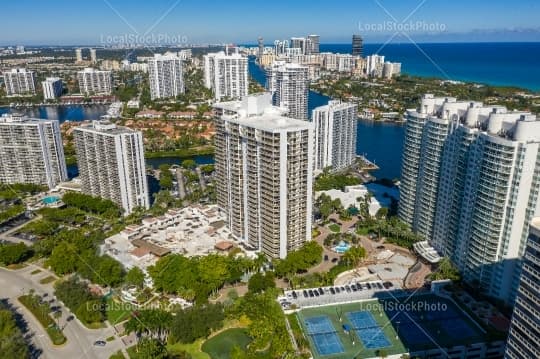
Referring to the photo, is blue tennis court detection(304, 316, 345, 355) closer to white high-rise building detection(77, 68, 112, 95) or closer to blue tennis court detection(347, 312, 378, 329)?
blue tennis court detection(347, 312, 378, 329)

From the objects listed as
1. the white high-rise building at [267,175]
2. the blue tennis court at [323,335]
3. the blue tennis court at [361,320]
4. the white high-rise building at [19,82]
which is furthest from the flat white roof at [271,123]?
the white high-rise building at [19,82]

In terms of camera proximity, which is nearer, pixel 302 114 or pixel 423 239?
pixel 423 239

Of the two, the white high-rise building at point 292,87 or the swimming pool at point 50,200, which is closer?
the swimming pool at point 50,200

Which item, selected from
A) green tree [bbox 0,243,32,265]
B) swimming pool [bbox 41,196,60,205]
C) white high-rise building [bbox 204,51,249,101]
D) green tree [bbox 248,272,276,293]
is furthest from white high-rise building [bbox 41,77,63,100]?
green tree [bbox 248,272,276,293]

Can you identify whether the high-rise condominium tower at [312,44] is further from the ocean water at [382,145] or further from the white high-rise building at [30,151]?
the white high-rise building at [30,151]

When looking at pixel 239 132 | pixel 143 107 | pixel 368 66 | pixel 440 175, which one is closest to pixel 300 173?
pixel 239 132

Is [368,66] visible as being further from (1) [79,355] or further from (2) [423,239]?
(1) [79,355]
